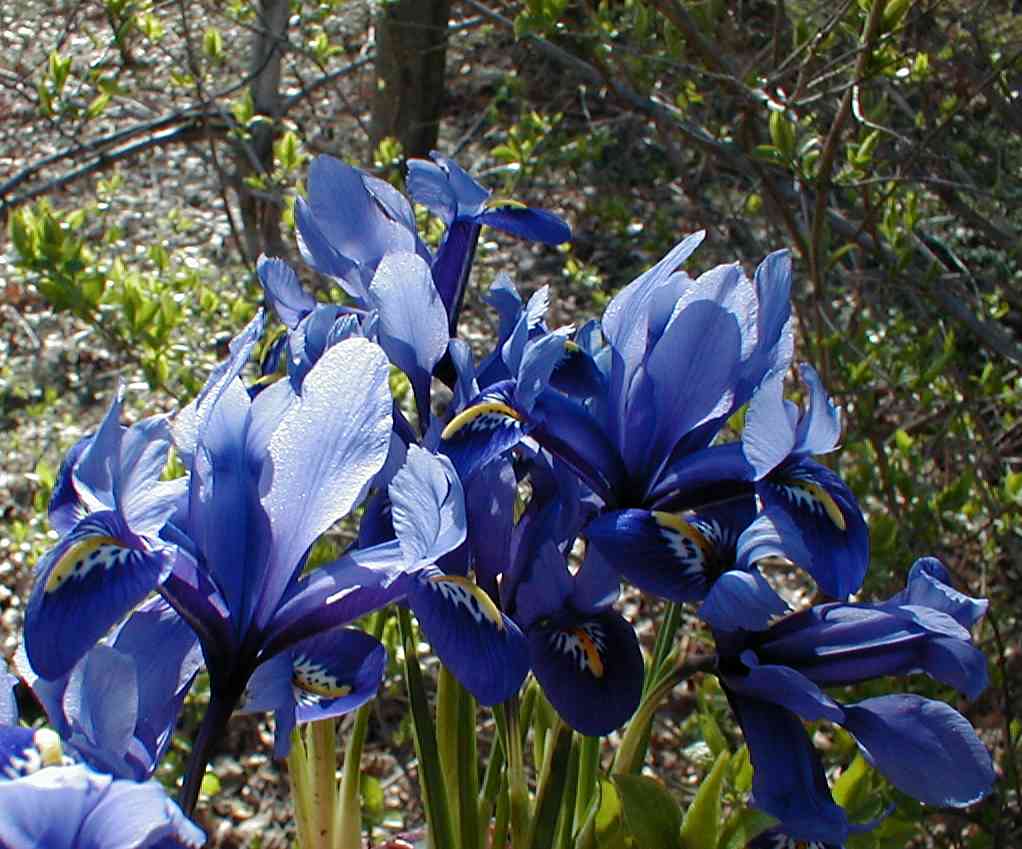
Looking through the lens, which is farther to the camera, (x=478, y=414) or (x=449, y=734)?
(x=449, y=734)

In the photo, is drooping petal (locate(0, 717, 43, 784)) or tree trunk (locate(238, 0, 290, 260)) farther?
tree trunk (locate(238, 0, 290, 260))

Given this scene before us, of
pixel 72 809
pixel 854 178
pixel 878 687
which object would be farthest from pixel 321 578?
pixel 854 178

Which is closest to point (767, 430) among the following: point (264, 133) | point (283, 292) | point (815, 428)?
point (815, 428)

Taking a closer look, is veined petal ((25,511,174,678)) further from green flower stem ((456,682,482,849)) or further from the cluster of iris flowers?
green flower stem ((456,682,482,849))

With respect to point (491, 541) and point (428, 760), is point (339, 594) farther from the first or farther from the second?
point (428, 760)

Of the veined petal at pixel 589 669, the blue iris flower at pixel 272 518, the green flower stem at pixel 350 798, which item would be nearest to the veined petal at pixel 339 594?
the blue iris flower at pixel 272 518

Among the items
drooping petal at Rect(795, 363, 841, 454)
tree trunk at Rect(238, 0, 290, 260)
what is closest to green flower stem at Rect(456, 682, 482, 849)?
drooping petal at Rect(795, 363, 841, 454)
